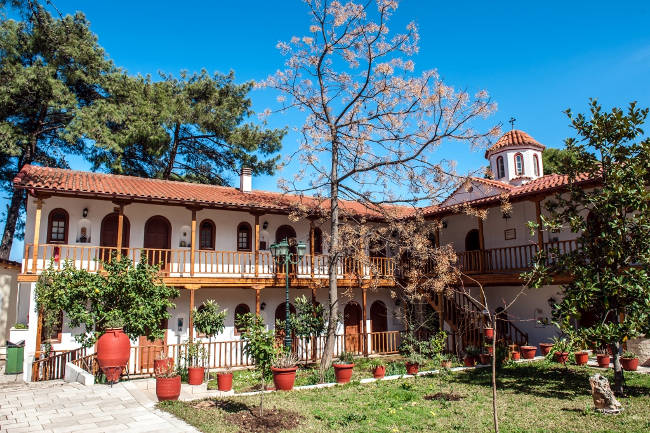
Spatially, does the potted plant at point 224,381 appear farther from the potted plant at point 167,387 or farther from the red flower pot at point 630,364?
the red flower pot at point 630,364

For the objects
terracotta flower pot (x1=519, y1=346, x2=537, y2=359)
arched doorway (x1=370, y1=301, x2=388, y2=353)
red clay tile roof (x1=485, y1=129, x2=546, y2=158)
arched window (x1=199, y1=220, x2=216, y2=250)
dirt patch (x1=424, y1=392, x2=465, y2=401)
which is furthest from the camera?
red clay tile roof (x1=485, y1=129, x2=546, y2=158)

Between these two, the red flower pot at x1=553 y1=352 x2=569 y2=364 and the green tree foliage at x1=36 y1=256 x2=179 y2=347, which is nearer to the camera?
the green tree foliage at x1=36 y1=256 x2=179 y2=347

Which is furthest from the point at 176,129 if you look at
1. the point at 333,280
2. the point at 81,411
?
the point at 81,411

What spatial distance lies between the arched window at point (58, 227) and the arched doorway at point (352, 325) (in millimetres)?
10526

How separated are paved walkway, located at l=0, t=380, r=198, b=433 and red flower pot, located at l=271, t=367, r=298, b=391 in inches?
104

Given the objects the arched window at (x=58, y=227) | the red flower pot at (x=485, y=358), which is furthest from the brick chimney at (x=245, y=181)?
the red flower pot at (x=485, y=358)

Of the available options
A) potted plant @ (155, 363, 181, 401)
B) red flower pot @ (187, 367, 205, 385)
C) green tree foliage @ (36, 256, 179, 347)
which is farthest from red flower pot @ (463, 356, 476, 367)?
green tree foliage @ (36, 256, 179, 347)

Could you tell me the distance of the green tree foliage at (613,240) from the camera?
31.0 ft

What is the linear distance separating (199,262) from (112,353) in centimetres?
463

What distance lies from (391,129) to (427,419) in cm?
966

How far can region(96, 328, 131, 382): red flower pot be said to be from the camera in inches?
467

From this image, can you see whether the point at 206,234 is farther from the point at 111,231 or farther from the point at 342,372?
the point at 342,372

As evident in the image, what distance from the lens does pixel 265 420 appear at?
833 cm

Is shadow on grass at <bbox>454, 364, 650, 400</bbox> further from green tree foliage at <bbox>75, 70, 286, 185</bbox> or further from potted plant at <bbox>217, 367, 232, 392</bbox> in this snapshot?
green tree foliage at <bbox>75, 70, 286, 185</bbox>
